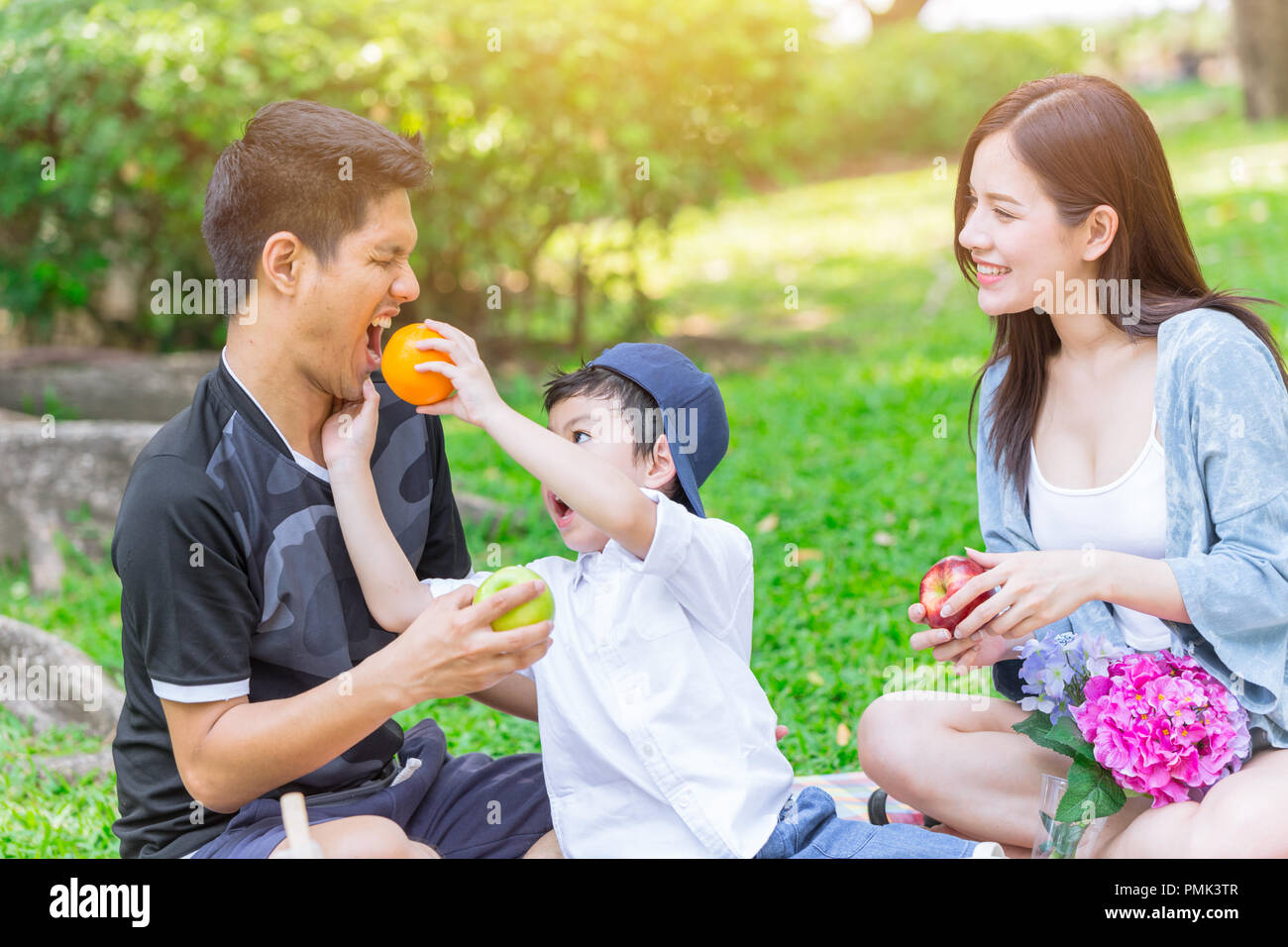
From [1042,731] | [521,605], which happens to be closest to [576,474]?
[521,605]

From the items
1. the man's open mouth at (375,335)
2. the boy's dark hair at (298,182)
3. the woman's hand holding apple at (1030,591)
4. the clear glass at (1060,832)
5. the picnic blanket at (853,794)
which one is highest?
the boy's dark hair at (298,182)

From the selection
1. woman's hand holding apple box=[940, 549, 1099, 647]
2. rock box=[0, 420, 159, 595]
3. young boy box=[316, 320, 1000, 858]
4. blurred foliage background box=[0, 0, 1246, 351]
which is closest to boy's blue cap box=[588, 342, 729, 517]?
young boy box=[316, 320, 1000, 858]

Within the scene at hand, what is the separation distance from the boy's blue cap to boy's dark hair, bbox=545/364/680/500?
→ 2 centimetres

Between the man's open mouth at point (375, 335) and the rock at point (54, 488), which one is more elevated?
the man's open mouth at point (375, 335)

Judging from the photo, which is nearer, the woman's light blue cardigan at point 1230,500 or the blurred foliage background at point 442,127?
the woman's light blue cardigan at point 1230,500

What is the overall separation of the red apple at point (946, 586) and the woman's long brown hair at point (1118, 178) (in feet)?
2.44

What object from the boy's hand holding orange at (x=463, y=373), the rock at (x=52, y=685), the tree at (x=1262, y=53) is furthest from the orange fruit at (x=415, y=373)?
the tree at (x=1262, y=53)

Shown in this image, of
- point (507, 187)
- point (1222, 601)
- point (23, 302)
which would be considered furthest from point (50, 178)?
point (1222, 601)

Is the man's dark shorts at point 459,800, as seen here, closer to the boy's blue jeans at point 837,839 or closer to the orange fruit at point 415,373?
the boy's blue jeans at point 837,839

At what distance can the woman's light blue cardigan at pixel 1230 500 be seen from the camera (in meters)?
2.72

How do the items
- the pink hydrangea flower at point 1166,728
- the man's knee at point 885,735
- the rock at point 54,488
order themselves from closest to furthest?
the pink hydrangea flower at point 1166,728, the man's knee at point 885,735, the rock at point 54,488

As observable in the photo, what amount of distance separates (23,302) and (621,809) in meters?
6.61

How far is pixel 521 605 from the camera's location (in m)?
2.47
